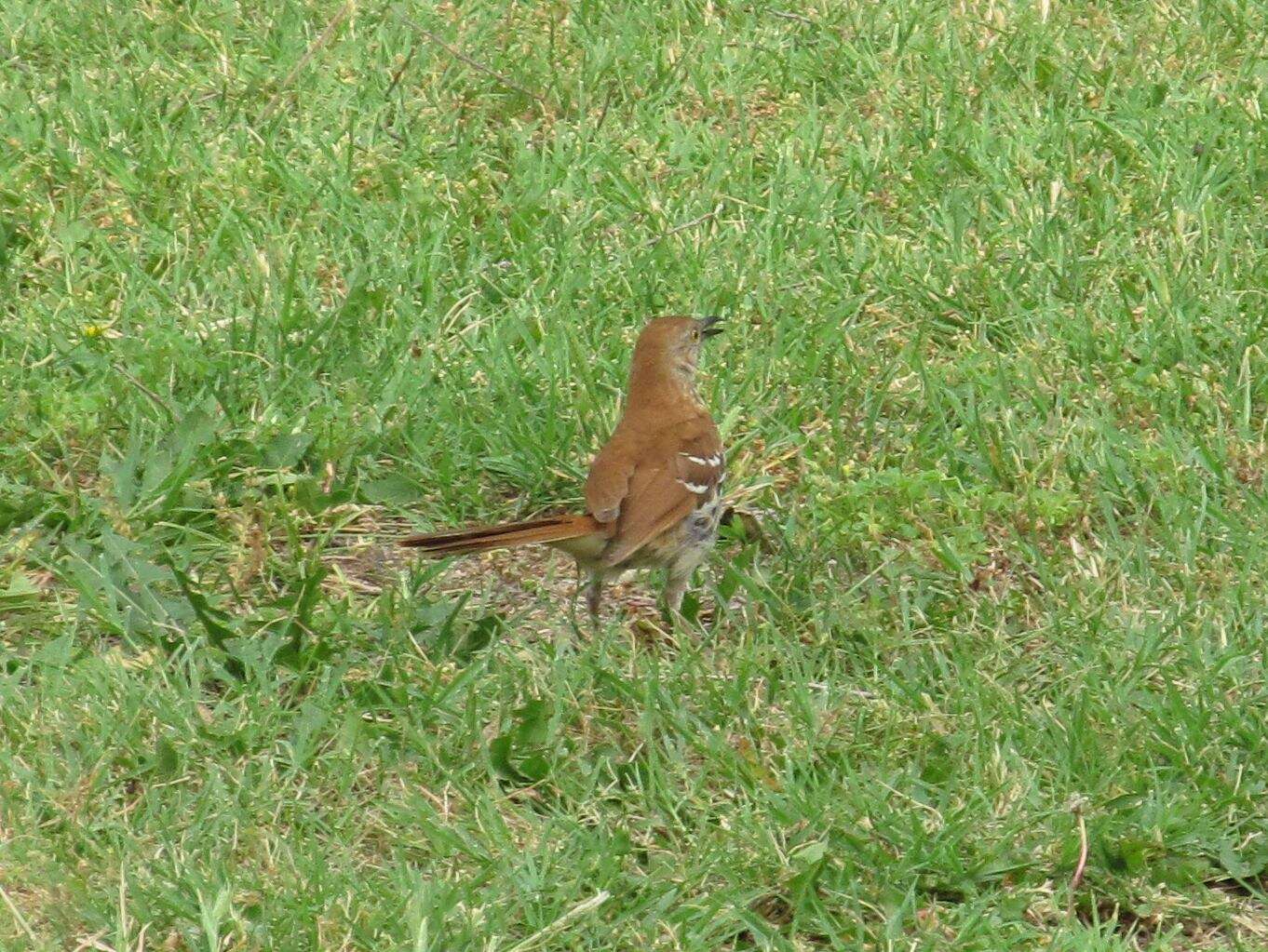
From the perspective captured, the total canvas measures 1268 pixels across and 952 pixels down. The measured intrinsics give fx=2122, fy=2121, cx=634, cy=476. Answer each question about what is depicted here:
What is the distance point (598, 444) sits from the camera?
570cm

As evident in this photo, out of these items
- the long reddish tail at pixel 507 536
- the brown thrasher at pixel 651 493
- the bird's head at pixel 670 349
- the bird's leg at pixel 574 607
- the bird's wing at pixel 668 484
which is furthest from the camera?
the bird's head at pixel 670 349

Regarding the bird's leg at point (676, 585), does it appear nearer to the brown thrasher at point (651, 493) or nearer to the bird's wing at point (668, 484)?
the brown thrasher at point (651, 493)

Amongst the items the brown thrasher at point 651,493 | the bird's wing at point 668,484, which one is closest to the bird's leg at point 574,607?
the brown thrasher at point 651,493

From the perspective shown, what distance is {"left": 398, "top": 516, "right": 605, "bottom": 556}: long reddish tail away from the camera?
4.61 m

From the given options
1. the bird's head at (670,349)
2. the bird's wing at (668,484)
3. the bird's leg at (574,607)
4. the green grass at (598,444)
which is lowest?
the bird's leg at (574,607)

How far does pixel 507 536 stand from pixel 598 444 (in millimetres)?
1051

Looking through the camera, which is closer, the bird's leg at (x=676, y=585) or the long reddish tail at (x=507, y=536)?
the long reddish tail at (x=507, y=536)

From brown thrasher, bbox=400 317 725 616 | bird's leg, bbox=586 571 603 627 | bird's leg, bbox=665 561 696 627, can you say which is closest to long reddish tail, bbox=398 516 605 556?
brown thrasher, bbox=400 317 725 616

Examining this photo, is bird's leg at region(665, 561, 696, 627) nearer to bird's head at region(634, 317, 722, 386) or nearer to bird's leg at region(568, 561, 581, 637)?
bird's leg at region(568, 561, 581, 637)

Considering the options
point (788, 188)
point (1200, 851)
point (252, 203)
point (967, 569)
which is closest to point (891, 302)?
point (788, 188)

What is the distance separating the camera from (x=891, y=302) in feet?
20.7

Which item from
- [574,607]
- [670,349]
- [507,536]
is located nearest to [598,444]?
[670,349]

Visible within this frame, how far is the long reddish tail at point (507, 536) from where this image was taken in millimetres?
4609

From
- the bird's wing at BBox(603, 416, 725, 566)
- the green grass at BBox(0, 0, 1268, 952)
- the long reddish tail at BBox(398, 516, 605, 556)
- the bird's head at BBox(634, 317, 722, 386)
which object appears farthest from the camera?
the bird's head at BBox(634, 317, 722, 386)
